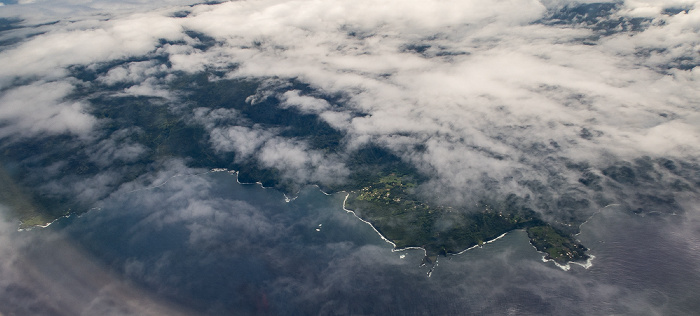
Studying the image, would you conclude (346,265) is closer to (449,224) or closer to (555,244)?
(449,224)

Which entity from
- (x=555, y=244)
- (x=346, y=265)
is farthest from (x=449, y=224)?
(x=346, y=265)

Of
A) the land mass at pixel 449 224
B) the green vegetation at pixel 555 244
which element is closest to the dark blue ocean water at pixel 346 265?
the green vegetation at pixel 555 244

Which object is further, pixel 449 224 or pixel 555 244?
pixel 449 224

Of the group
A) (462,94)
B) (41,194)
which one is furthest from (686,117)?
(41,194)

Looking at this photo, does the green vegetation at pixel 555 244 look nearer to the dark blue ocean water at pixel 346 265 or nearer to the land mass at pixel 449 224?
the land mass at pixel 449 224

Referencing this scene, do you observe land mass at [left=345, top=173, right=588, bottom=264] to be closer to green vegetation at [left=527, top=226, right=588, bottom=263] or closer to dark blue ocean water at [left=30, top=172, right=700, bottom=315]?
green vegetation at [left=527, top=226, right=588, bottom=263]

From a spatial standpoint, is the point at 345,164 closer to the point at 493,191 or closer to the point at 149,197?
the point at 493,191
